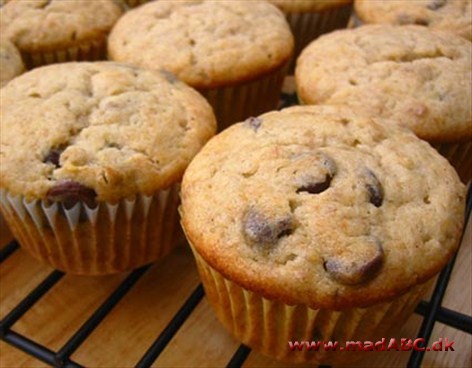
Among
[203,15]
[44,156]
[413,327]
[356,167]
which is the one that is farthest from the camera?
[203,15]

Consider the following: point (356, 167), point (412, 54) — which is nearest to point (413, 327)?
A: point (356, 167)

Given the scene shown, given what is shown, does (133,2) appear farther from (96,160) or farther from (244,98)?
(96,160)

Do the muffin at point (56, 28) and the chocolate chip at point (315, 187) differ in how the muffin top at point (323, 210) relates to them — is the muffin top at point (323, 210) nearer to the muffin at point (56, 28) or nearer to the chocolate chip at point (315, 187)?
the chocolate chip at point (315, 187)

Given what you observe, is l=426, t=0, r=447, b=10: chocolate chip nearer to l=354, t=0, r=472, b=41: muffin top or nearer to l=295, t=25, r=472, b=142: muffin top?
l=354, t=0, r=472, b=41: muffin top

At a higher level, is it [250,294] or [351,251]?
[351,251]

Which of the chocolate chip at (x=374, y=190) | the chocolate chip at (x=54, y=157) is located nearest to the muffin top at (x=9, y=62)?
the chocolate chip at (x=54, y=157)

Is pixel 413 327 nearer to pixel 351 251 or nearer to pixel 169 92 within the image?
pixel 351 251
